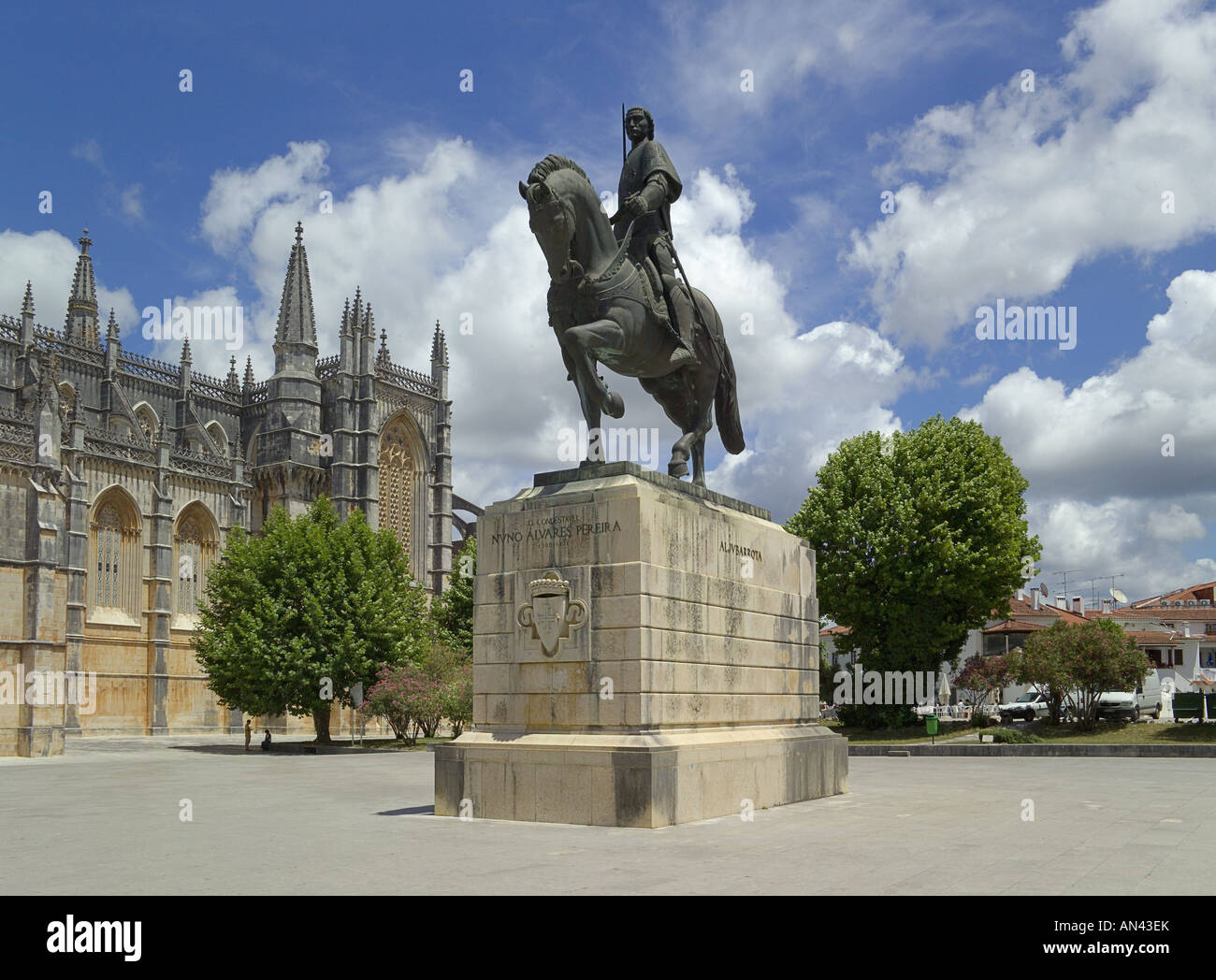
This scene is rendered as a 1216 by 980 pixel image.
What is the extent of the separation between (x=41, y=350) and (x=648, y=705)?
6216 cm

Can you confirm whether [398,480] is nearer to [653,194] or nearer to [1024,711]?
[1024,711]

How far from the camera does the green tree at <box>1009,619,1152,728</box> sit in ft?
118

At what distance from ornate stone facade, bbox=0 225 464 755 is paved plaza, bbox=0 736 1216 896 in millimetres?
31455

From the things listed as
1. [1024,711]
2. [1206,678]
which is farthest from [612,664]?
[1206,678]

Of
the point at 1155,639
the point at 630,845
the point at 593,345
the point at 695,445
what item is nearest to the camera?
the point at 630,845

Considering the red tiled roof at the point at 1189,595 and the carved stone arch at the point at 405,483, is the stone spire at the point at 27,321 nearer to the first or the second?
the carved stone arch at the point at 405,483

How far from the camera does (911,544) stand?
40562 mm

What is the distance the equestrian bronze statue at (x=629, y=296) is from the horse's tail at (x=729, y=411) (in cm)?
91

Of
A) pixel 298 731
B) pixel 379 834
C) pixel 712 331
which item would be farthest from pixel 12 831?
pixel 298 731

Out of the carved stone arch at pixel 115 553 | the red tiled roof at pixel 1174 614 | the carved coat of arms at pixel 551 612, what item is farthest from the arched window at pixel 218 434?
the carved coat of arms at pixel 551 612

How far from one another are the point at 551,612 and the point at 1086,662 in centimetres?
2865

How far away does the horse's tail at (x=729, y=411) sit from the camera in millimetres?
17125

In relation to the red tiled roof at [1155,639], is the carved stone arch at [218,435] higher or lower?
higher

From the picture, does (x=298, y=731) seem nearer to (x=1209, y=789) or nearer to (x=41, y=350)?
(x=41, y=350)
